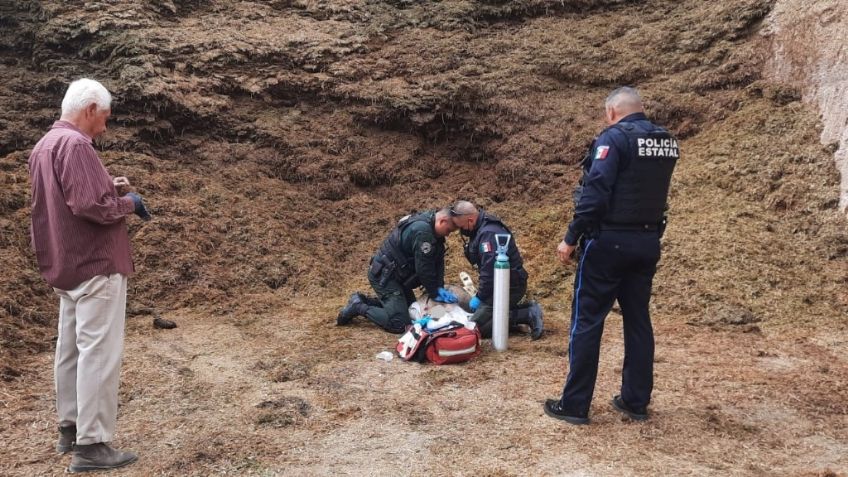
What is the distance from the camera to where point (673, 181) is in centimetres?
866

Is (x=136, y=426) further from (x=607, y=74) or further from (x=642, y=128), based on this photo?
(x=607, y=74)

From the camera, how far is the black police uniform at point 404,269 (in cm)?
622

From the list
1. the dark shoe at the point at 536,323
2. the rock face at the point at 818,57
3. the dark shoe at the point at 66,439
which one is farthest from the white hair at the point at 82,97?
the rock face at the point at 818,57

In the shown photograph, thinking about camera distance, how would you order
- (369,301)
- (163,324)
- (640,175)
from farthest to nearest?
(369,301) → (163,324) → (640,175)

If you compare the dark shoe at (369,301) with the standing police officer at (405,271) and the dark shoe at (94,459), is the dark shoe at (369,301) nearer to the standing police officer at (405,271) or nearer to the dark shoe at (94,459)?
the standing police officer at (405,271)

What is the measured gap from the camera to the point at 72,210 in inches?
135

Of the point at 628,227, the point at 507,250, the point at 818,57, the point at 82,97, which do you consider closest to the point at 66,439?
the point at 82,97

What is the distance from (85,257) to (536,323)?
3.98m

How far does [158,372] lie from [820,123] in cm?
826

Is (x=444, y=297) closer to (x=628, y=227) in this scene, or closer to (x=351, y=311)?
(x=351, y=311)

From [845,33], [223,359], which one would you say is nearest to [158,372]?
[223,359]

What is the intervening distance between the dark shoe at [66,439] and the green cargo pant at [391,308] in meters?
3.17

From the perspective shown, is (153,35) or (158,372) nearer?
(158,372)

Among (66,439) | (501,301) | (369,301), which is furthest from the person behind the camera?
(369,301)
